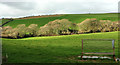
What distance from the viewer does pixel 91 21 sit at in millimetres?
82188

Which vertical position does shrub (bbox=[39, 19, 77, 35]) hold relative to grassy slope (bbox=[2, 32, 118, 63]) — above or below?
above

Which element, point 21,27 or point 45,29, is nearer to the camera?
point 45,29

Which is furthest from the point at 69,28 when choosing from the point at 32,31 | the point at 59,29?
the point at 32,31

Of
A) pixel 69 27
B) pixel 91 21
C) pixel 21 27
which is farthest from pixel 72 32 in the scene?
pixel 21 27

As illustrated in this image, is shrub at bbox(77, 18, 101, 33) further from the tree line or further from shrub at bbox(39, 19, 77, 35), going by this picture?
shrub at bbox(39, 19, 77, 35)

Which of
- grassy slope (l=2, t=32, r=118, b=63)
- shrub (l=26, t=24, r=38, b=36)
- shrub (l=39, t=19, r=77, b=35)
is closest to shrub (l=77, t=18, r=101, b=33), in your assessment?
shrub (l=39, t=19, r=77, b=35)

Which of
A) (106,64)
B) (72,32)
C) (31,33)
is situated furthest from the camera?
(31,33)

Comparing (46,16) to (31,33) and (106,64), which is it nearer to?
(31,33)

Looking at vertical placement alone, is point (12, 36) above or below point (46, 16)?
below

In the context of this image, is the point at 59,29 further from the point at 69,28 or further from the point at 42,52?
the point at 42,52

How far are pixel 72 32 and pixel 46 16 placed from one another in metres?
44.2

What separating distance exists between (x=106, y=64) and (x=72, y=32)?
61842mm

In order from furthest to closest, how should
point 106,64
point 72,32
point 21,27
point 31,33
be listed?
1. point 21,27
2. point 31,33
3. point 72,32
4. point 106,64

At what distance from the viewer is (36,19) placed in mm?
115438
